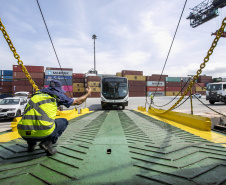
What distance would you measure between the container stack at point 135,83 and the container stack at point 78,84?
13.7m

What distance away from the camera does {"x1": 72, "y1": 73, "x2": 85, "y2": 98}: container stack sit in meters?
40.5

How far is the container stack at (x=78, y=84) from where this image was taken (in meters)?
40.5

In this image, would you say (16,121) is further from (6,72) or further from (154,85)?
(154,85)

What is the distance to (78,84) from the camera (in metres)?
41.0

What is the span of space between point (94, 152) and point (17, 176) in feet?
3.48

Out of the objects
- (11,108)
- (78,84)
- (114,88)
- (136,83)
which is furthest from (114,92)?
(136,83)

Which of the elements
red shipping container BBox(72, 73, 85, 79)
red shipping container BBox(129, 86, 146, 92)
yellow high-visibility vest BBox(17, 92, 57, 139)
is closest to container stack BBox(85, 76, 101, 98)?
red shipping container BBox(72, 73, 85, 79)

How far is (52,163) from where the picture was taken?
191 centimetres

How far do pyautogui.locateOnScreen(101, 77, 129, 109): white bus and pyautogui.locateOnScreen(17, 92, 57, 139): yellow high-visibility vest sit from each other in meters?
9.12

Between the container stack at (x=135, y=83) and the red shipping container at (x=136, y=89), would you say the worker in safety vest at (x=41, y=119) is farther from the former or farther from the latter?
the red shipping container at (x=136, y=89)

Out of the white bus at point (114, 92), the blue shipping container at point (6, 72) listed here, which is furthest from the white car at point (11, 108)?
the blue shipping container at point (6, 72)

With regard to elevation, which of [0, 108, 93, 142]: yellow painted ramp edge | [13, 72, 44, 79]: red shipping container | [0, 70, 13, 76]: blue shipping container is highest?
[0, 70, 13, 76]: blue shipping container

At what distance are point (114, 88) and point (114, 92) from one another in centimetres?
37

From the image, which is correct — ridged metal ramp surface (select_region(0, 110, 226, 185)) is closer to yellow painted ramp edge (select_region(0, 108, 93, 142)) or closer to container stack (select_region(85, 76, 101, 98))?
yellow painted ramp edge (select_region(0, 108, 93, 142))
